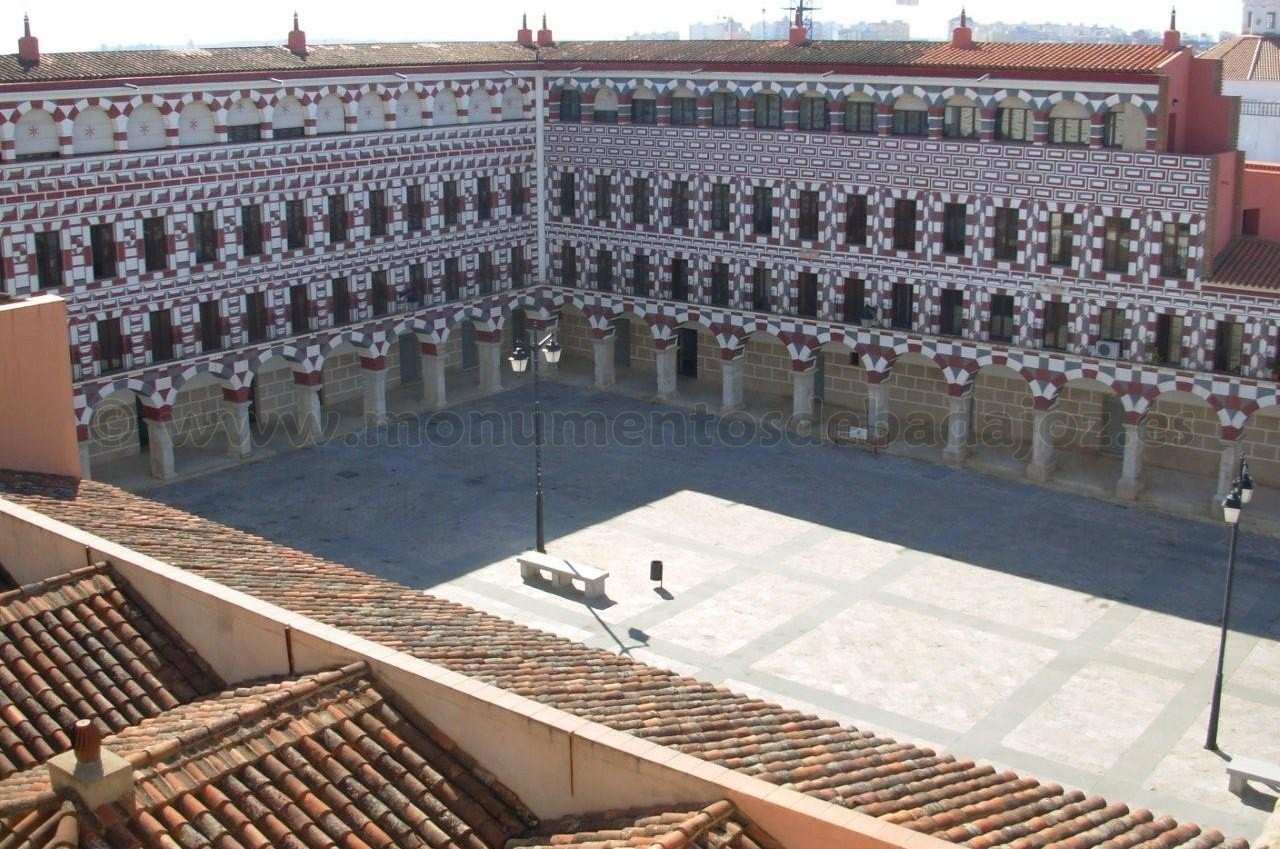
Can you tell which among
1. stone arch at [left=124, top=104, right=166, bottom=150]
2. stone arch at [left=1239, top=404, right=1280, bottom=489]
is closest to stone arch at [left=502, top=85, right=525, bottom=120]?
stone arch at [left=124, top=104, right=166, bottom=150]

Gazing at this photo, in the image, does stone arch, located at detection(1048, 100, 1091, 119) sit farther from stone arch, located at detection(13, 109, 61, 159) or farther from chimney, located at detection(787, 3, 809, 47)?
stone arch, located at detection(13, 109, 61, 159)

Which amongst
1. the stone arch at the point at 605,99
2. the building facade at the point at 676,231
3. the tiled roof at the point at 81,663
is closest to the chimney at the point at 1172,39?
the building facade at the point at 676,231

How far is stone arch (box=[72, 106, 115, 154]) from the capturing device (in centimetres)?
3800

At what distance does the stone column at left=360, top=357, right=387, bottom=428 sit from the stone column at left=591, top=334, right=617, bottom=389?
7432 mm

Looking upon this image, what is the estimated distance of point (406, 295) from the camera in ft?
152

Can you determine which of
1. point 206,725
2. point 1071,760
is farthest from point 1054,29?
point 206,725

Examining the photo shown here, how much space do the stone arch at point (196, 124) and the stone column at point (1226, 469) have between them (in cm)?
2811

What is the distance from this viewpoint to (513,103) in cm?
4950

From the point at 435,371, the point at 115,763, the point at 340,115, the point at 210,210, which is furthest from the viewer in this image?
the point at 435,371

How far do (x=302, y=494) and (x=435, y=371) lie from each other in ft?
29.2

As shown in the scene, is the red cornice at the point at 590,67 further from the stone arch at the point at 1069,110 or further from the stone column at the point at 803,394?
the stone column at the point at 803,394

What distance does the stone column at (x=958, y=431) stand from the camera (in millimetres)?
42219

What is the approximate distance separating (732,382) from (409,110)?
13177 mm

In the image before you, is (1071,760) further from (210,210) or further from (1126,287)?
(210,210)
